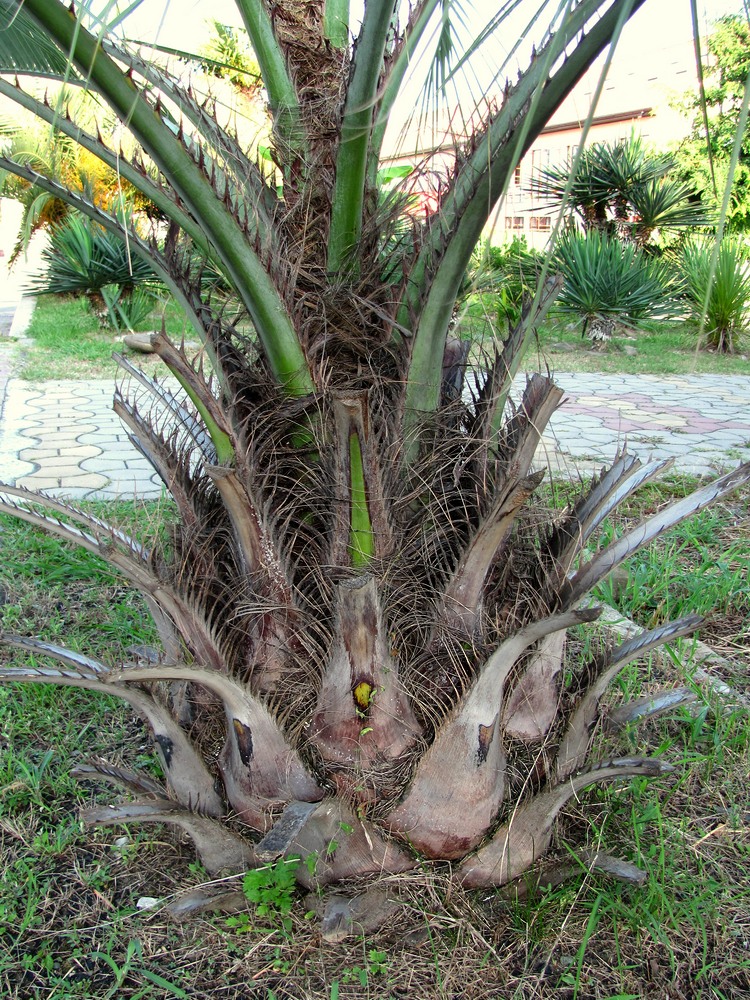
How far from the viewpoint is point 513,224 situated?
1.71m

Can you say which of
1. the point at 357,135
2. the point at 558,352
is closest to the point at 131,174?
the point at 357,135

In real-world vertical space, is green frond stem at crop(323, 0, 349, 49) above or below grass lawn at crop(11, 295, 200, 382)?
above

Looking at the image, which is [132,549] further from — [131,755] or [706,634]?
[706,634]

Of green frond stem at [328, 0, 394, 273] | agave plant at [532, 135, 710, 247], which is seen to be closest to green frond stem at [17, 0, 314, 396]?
green frond stem at [328, 0, 394, 273]

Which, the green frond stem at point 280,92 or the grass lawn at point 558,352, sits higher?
the green frond stem at point 280,92

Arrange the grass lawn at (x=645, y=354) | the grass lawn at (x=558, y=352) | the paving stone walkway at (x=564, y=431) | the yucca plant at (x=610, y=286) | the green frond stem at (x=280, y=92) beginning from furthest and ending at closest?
1. the yucca plant at (x=610, y=286)
2. the grass lawn at (x=645, y=354)
3. the grass lawn at (x=558, y=352)
4. the paving stone walkway at (x=564, y=431)
5. the green frond stem at (x=280, y=92)

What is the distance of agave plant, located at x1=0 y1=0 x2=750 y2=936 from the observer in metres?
1.52

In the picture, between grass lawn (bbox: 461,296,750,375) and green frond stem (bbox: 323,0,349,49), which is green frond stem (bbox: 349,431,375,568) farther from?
grass lawn (bbox: 461,296,750,375)

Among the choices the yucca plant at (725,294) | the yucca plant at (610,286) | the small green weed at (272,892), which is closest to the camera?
the small green weed at (272,892)

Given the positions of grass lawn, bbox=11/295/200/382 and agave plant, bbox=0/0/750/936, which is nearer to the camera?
agave plant, bbox=0/0/750/936

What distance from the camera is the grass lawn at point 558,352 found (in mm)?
7848

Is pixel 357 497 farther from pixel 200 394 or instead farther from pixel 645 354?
pixel 645 354

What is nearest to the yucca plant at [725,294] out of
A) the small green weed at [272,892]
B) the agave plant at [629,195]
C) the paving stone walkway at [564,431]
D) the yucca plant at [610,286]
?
the yucca plant at [610,286]

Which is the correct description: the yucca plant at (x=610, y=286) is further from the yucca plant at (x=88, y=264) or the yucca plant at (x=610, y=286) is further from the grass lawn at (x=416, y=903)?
the grass lawn at (x=416, y=903)
